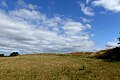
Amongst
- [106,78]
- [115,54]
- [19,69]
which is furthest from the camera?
[115,54]

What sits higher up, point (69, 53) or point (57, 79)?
point (69, 53)

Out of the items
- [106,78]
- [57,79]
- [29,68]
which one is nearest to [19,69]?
[29,68]

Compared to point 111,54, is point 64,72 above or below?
below

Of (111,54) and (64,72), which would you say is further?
(111,54)

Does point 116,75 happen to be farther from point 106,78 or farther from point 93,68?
point 93,68

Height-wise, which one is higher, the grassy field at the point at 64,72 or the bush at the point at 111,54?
the bush at the point at 111,54

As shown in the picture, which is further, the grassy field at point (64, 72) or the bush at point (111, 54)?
the bush at point (111, 54)

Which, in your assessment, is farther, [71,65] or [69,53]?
[69,53]

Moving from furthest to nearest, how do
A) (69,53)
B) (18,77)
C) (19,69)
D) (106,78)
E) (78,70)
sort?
(69,53) → (19,69) → (78,70) → (18,77) → (106,78)

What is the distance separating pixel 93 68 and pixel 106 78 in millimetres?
6402

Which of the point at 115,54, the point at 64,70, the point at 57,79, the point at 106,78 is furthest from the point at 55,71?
the point at 115,54

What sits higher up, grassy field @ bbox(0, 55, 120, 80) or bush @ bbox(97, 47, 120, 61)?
bush @ bbox(97, 47, 120, 61)

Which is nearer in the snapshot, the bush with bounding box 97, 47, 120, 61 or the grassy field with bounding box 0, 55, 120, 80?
the grassy field with bounding box 0, 55, 120, 80

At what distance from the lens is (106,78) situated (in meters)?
32.9
